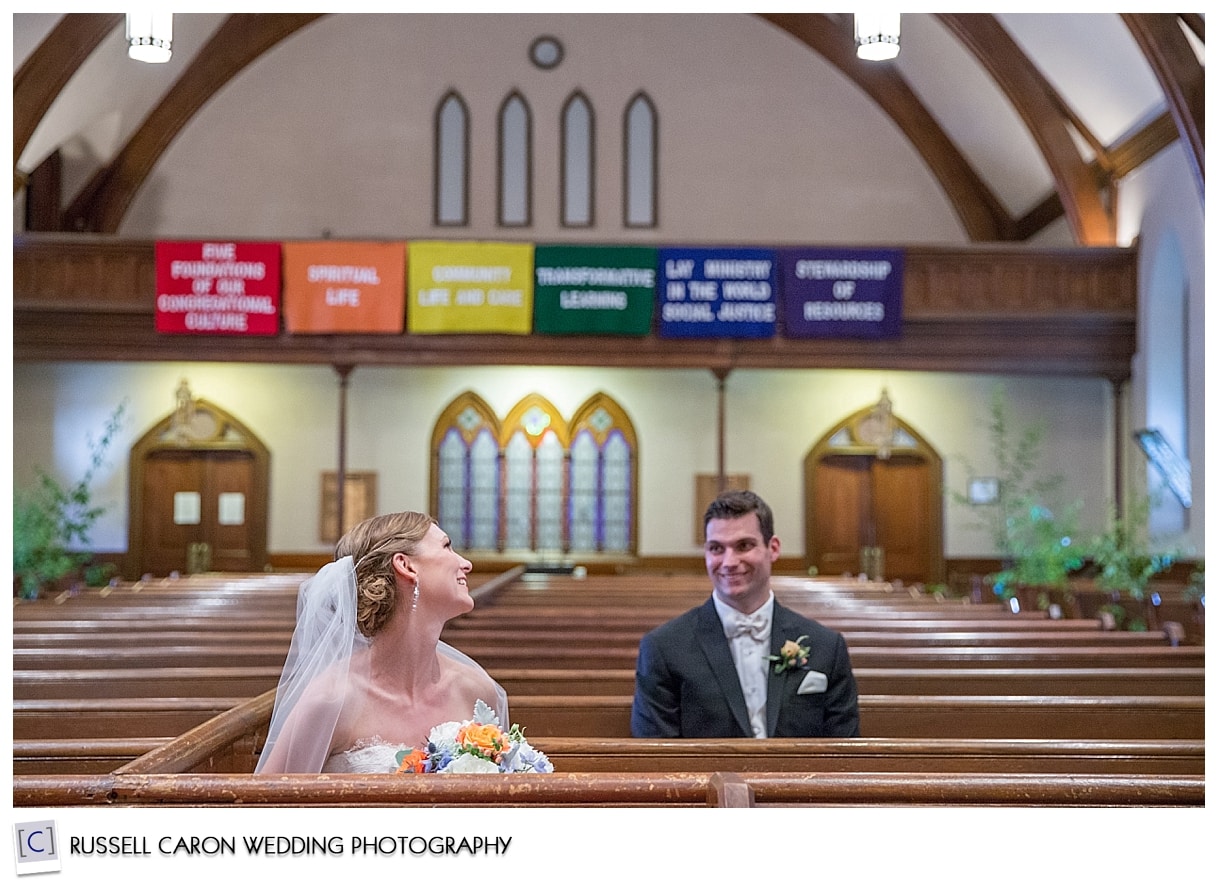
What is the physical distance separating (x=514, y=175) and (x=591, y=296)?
11.0 feet

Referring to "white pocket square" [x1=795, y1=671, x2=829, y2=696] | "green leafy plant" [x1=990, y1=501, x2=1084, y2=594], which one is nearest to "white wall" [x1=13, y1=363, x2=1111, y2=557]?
"green leafy plant" [x1=990, y1=501, x2=1084, y2=594]

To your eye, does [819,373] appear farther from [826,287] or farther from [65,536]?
[65,536]

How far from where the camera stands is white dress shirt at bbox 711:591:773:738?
3205mm

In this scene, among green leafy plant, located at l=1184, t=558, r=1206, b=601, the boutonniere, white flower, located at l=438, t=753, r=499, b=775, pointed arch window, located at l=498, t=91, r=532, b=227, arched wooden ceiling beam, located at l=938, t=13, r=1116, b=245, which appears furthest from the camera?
pointed arch window, located at l=498, t=91, r=532, b=227

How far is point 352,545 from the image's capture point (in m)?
2.55

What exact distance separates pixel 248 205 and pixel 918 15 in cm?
791

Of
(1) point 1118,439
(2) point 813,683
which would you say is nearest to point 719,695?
(2) point 813,683

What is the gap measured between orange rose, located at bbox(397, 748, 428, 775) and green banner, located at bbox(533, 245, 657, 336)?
389 inches

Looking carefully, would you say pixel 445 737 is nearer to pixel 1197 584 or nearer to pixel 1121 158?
pixel 1197 584

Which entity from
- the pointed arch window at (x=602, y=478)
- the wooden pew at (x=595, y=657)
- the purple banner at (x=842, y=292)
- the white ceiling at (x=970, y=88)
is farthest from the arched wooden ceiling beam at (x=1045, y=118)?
the wooden pew at (x=595, y=657)

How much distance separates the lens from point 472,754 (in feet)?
7.19

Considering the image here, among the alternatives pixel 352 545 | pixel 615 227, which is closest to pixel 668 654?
pixel 352 545

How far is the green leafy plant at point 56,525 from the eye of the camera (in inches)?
458

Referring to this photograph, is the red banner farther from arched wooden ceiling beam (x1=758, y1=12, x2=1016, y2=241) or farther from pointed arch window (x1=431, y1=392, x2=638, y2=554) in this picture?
arched wooden ceiling beam (x1=758, y1=12, x2=1016, y2=241)
